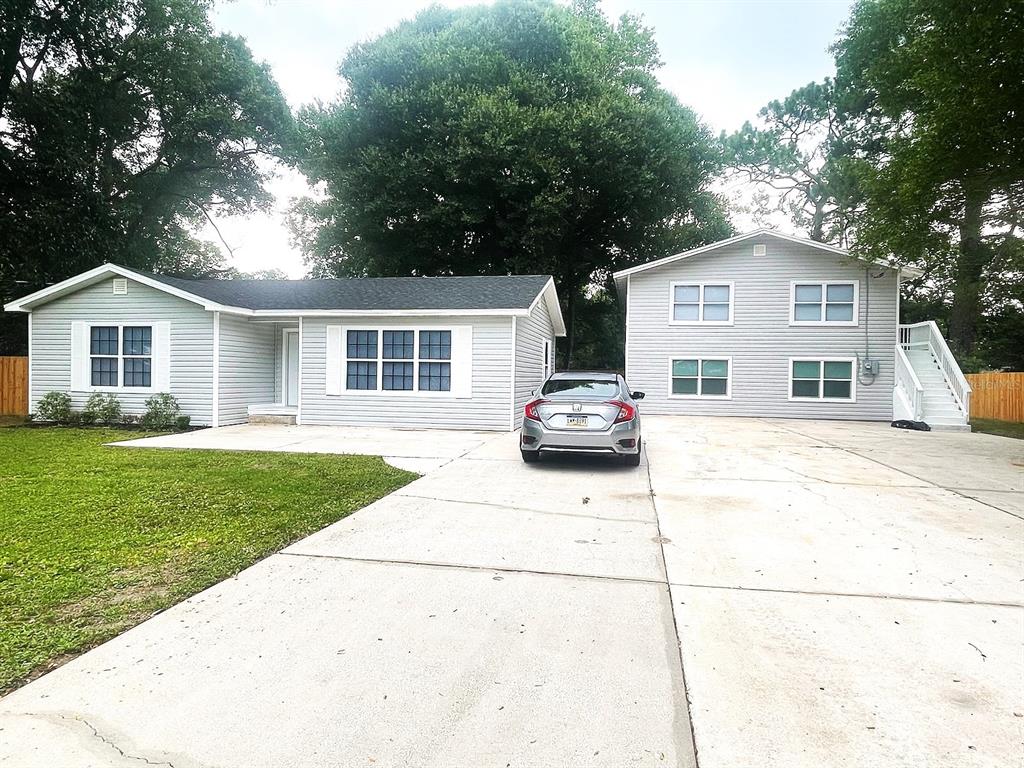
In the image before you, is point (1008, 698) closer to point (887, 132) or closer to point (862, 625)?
point (862, 625)

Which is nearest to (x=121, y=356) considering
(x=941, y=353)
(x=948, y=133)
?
(x=948, y=133)

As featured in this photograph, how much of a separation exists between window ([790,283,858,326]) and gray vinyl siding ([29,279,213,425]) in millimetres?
17036

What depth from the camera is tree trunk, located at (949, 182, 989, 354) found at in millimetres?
19034

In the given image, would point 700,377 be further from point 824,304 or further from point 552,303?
point 552,303

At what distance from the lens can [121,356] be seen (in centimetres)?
1334

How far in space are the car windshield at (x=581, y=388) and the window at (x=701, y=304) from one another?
1101cm

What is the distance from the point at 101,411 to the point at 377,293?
7188 mm

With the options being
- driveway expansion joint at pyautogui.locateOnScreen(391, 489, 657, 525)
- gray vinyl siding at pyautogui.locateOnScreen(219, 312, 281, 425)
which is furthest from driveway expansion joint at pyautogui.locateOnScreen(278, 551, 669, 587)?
gray vinyl siding at pyautogui.locateOnScreen(219, 312, 281, 425)

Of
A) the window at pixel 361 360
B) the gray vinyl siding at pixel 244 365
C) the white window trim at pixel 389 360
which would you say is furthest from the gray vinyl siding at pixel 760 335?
the gray vinyl siding at pixel 244 365

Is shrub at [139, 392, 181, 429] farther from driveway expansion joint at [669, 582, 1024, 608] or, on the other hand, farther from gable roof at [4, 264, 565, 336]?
driveway expansion joint at [669, 582, 1024, 608]

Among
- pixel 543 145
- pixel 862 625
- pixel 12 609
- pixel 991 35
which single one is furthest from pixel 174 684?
pixel 543 145

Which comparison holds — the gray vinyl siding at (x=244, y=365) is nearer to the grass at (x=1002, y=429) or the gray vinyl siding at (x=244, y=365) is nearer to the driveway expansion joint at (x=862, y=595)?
the driveway expansion joint at (x=862, y=595)

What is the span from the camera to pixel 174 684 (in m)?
2.38

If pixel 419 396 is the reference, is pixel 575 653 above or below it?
below
